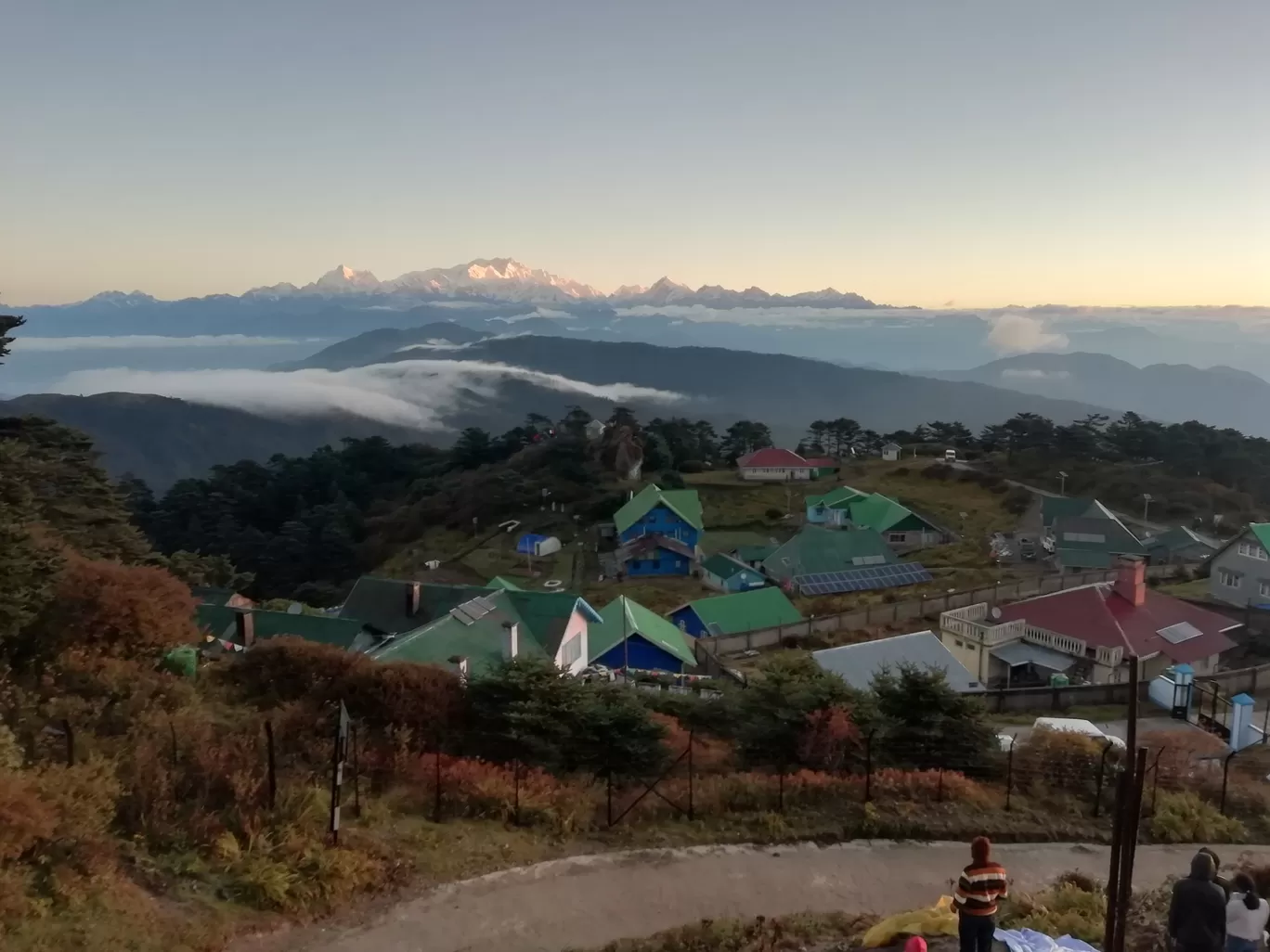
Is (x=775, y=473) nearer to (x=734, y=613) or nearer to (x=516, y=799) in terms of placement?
(x=734, y=613)

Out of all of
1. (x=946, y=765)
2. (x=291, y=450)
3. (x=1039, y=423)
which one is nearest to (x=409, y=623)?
(x=946, y=765)

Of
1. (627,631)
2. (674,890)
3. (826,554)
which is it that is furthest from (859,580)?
(674,890)

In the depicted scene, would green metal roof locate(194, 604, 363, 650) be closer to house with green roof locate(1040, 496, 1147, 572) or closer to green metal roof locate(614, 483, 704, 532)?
green metal roof locate(614, 483, 704, 532)

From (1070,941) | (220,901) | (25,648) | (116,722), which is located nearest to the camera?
(1070,941)

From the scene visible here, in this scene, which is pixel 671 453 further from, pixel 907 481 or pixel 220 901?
pixel 220 901

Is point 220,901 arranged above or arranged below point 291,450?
above

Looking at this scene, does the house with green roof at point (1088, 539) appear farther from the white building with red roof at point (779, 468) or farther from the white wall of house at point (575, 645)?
the white wall of house at point (575, 645)

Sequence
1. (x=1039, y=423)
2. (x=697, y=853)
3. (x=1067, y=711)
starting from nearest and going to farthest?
(x=697, y=853), (x=1067, y=711), (x=1039, y=423)
